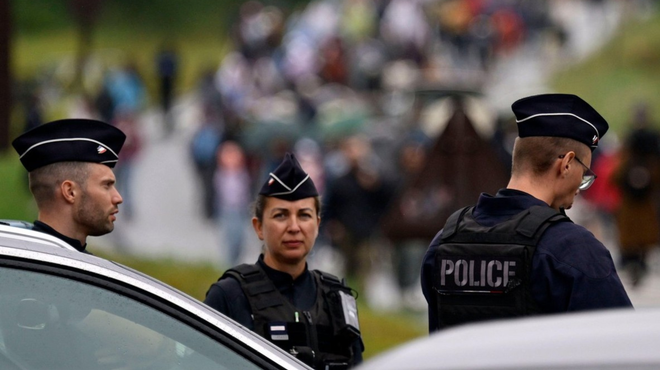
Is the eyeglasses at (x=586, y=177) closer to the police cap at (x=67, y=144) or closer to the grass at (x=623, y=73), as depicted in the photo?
the police cap at (x=67, y=144)

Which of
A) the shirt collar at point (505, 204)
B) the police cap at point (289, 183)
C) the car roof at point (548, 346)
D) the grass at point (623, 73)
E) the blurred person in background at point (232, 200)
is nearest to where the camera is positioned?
the car roof at point (548, 346)

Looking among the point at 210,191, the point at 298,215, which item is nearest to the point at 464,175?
the point at 298,215

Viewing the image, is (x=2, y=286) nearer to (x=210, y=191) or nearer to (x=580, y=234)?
(x=580, y=234)

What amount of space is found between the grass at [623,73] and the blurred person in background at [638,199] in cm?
1439

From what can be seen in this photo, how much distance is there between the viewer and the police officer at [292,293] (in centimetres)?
417

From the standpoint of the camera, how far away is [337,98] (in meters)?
25.7

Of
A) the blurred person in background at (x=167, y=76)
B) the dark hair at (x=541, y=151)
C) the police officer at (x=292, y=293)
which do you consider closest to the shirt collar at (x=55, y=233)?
the police officer at (x=292, y=293)

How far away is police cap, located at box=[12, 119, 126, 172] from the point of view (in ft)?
13.2

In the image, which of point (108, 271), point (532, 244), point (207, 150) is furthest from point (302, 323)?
point (207, 150)

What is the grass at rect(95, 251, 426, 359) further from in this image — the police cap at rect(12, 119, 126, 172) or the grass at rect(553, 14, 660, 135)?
the grass at rect(553, 14, 660, 135)

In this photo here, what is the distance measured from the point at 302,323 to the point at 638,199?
35.8 ft

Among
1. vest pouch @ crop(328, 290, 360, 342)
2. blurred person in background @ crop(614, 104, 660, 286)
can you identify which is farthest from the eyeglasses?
blurred person in background @ crop(614, 104, 660, 286)

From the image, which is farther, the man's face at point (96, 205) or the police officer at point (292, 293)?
the police officer at point (292, 293)

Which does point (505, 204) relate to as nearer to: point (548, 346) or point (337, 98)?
point (548, 346)
